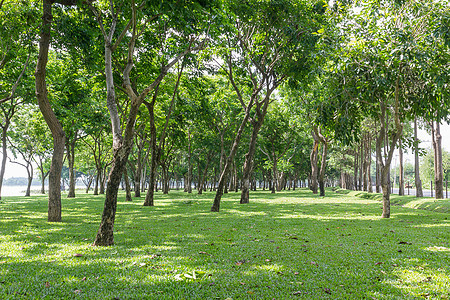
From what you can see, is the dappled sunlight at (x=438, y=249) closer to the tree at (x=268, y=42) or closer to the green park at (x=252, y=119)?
the green park at (x=252, y=119)

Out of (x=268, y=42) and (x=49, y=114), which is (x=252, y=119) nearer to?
(x=268, y=42)

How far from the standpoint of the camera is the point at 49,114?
10.8m

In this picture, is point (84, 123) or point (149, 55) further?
point (84, 123)

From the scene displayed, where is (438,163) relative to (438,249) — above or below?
above

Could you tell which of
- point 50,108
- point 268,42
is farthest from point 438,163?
point 50,108

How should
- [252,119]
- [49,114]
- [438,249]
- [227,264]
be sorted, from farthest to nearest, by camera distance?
[252,119], [49,114], [438,249], [227,264]

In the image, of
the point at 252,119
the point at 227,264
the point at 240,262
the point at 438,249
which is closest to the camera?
the point at 227,264

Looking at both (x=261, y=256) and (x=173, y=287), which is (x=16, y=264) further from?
(x=261, y=256)

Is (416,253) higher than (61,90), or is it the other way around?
(61,90)

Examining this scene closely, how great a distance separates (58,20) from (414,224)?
52.3ft

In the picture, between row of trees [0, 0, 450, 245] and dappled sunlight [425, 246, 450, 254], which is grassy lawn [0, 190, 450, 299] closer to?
dappled sunlight [425, 246, 450, 254]

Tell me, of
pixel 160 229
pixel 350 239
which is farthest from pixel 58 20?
pixel 350 239

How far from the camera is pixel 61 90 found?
19125 mm

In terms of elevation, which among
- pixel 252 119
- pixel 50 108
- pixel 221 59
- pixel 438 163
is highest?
pixel 221 59
